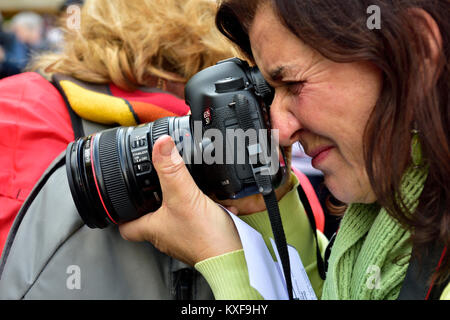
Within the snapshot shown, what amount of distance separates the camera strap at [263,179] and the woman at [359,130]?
5 centimetres

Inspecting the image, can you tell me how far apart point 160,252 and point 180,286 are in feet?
0.25

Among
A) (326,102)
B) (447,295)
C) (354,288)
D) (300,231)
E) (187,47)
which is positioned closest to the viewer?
Answer: (447,295)

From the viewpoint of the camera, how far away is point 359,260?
0.92 meters

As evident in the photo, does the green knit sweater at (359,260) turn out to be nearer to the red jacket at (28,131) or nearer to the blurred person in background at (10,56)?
the red jacket at (28,131)

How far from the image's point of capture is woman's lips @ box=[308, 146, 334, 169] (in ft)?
2.87

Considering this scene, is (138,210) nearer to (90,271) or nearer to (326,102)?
(90,271)

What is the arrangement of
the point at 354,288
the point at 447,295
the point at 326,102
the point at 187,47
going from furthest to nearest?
the point at 187,47
the point at 354,288
the point at 326,102
the point at 447,295

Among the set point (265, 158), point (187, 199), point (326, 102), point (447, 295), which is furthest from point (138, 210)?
point (447, 295)

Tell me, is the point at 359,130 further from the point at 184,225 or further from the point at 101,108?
the point at 101,108

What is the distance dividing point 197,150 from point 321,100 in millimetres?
246

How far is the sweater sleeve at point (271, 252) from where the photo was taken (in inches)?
33.1

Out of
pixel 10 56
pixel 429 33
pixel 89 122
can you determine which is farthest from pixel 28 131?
pixel 10 56

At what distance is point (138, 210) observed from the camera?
922 millimetres

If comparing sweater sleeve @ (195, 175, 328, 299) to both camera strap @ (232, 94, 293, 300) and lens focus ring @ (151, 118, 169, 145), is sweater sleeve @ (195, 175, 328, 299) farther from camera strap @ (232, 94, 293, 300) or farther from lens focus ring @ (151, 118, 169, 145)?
lens focus ring @ (151, 118, 169, 145)
